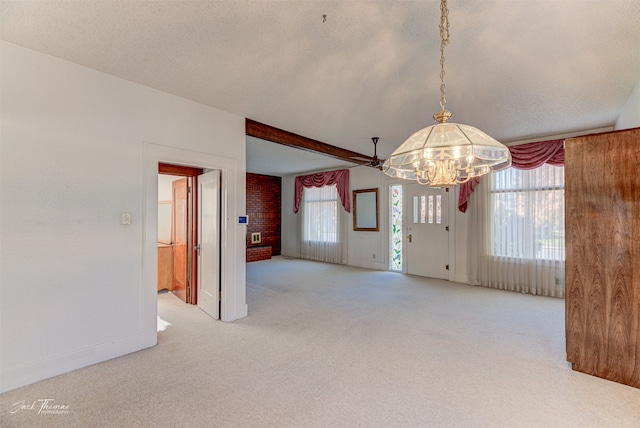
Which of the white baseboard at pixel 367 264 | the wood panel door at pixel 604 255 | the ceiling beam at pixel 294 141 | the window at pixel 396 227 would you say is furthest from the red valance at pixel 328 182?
the wood panel door at pixel 604 255

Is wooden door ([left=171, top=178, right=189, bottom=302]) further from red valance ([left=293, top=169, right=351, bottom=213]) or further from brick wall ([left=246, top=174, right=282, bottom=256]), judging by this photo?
red valance ([left=293, top=169, right=351, bottom=213])

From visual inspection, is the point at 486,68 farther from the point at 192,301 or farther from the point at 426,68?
the point at 192,301

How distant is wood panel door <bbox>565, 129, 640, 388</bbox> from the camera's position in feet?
6.95

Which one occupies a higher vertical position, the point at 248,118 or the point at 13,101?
the point at 248,118

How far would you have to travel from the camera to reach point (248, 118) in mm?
3598

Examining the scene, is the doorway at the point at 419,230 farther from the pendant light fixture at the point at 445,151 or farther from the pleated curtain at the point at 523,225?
the pendant light fixture at the point at 445,151

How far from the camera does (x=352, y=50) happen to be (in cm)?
213

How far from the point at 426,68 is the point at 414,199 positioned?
3.92 m

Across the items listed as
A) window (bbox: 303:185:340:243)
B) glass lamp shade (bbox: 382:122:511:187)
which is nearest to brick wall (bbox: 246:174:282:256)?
window (bbox: 303:185:340:243)

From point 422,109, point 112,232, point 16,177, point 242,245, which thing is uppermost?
point 422,109

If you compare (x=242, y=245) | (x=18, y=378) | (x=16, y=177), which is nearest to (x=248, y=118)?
(x=242, y=245)

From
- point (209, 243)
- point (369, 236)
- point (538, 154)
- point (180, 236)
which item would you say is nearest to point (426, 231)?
point (369, 236)

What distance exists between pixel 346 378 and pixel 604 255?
2.25 meters

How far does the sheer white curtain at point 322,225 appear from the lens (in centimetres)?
750
